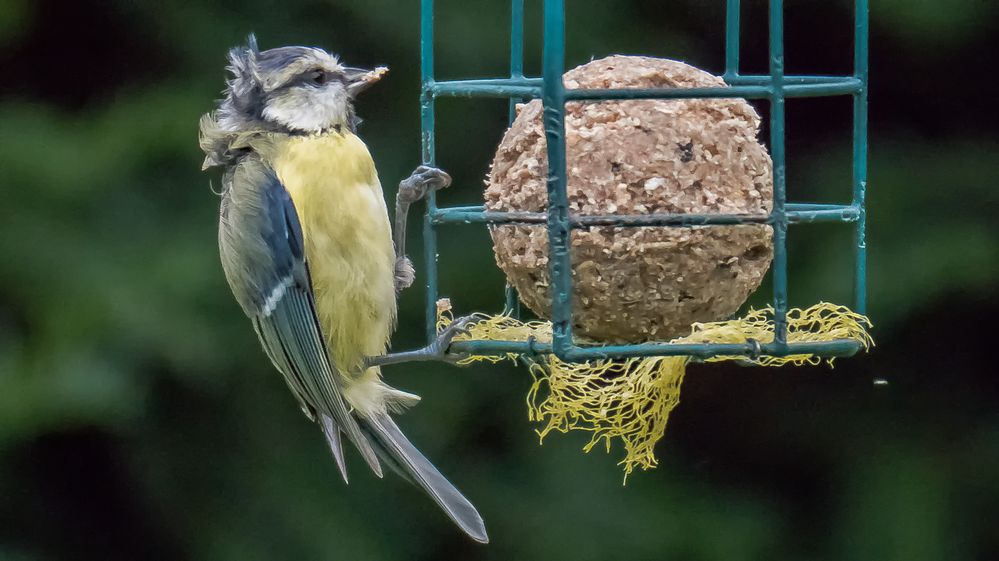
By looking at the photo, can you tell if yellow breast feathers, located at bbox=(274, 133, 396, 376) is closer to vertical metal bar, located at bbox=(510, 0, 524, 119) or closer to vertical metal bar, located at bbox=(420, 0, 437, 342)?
vertical metal bar, located at bbox=(420, 0, 437, 342)

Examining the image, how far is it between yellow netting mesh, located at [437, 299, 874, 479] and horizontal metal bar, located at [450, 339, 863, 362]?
16cm

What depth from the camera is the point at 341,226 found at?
125 inches

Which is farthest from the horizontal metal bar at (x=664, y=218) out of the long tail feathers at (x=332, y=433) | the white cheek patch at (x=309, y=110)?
the long tail feathers at (x=332, y=433)

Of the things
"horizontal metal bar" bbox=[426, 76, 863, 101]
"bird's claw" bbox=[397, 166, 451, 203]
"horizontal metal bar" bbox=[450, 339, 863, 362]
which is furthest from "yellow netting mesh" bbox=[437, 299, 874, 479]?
"horizontal metal bar" bbox=[426, 76, 863, 101]

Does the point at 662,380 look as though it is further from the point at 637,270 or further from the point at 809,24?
the point at 809,24

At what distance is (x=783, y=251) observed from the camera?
2.62m

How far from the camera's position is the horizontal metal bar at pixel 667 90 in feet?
8.19

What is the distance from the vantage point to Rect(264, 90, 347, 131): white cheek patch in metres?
3.21

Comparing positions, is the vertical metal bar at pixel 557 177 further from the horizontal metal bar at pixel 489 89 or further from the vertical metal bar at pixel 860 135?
the vertical metal bar at pixel 860 135

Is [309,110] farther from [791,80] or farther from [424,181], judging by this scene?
[791,80]

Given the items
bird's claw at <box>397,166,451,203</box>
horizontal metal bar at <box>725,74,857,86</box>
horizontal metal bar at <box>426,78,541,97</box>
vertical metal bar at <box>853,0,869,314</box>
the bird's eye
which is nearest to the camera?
horizontal metal bar at <box>426,78,541,97</box>

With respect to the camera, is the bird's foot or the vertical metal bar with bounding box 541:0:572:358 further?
the bird's foot

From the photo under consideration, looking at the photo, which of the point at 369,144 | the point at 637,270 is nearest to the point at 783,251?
the point at 637,270

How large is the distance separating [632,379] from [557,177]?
24.4 inches
